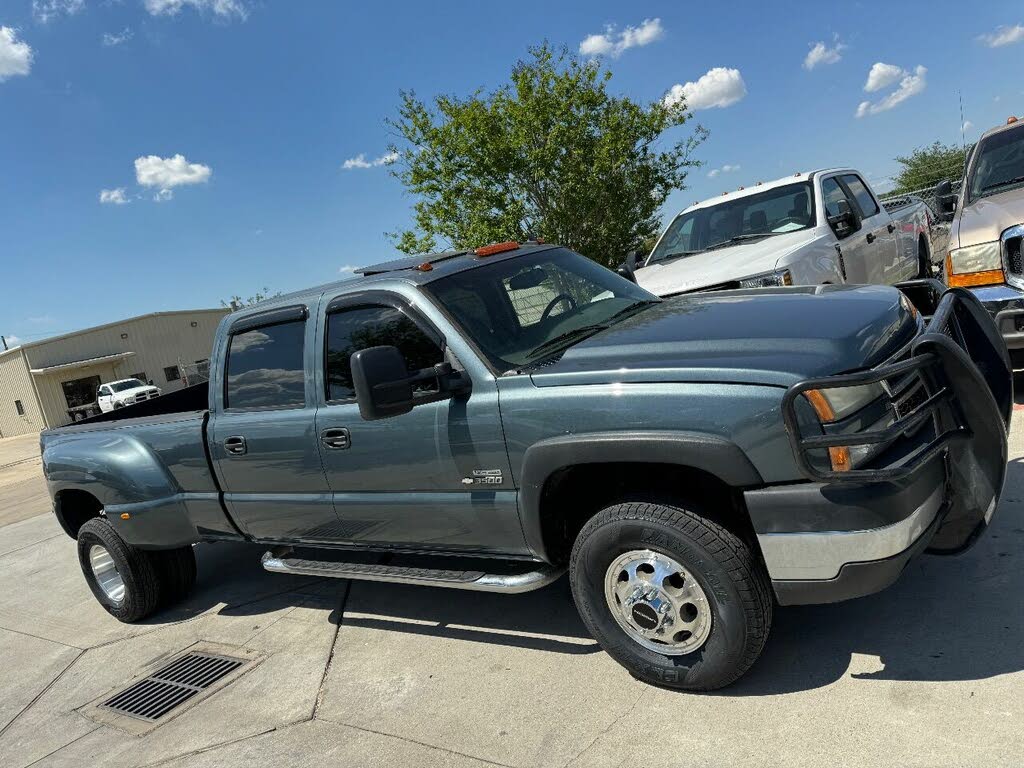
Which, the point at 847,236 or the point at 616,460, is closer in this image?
the point at 616,460

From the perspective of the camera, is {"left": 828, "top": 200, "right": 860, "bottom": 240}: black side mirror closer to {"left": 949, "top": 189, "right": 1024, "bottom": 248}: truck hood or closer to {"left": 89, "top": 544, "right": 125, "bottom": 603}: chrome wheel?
{"left": 949, "top": 189, "right": 1024, "bottom": 248}: truck hood

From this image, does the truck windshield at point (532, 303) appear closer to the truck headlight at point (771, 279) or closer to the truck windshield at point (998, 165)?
the truck headlight at point (771, 279)

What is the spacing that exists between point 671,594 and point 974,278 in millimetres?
3875

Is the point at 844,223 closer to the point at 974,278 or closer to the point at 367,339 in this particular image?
the point at 974,278

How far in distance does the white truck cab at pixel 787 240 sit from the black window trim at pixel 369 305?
3.22 m

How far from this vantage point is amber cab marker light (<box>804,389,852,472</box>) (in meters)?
2.58

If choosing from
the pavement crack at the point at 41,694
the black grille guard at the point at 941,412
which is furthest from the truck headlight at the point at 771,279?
the pavement crack at the point at 41,694

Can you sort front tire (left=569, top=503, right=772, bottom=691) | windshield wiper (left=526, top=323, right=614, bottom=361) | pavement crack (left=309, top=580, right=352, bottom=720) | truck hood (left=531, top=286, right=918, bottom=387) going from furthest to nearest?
pavement crack (left=309, top=580, right=352, bottom=720)
windshield wiper (left=526, top=323, right=614, bottom=361)
front tire (left=569, top=503, right=772, bottom=691)
truck hood (left=531, top=286, right=918, bottom=387)

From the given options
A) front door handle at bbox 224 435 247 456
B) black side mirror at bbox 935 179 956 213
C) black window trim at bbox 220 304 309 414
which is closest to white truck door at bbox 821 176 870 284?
black side mirror at bbox 935 179 956 213

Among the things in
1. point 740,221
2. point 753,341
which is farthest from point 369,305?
point 740,221

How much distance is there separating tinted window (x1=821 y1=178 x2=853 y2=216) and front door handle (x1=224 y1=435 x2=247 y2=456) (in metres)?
5.47

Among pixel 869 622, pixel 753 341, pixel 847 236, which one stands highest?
pixel 847 236

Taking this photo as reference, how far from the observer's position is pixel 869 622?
335cm

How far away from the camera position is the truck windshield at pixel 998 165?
6.26 m
